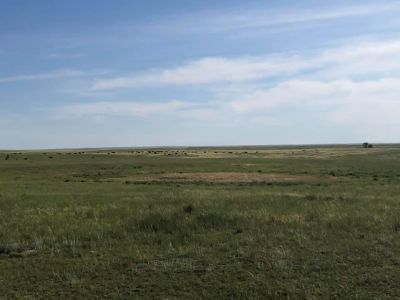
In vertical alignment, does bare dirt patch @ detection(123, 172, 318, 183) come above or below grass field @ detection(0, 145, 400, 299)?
below

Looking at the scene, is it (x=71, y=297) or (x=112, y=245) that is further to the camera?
(x=112, y=245)

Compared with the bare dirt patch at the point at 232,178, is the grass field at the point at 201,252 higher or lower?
higher

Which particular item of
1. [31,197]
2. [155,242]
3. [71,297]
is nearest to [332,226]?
[155,242]

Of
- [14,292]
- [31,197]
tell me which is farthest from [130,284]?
[31,197]

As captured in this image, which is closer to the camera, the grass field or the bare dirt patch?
the grass field

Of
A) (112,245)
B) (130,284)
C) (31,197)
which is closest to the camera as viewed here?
(130,284)

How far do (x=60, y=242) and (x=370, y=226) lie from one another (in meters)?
8.95

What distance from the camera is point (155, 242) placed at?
13430mm

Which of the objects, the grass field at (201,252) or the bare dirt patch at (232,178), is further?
the bare dirt patch at (232,178)

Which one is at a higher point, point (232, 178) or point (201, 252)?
point (201, 252)

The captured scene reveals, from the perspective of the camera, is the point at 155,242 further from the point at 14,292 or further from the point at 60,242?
the point at 14,292

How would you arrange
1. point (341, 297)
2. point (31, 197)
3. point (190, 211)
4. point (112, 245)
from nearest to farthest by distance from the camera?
1. point (341, 297)
2. point (112, 245)
3. point (190, 211)
4. point (31, 197)

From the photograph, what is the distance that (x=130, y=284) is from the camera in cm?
954

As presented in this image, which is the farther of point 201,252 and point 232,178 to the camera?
point 232,178
